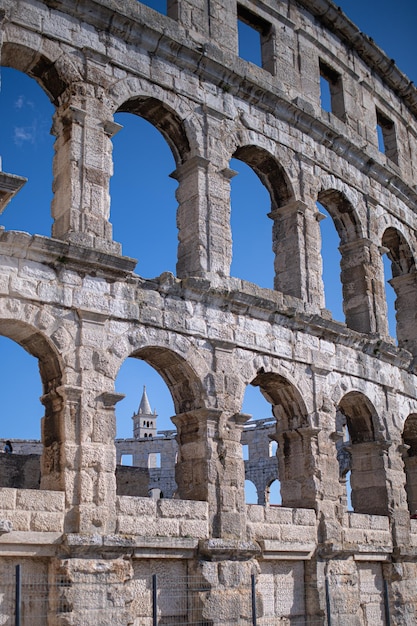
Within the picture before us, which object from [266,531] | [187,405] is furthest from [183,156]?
[266,531]

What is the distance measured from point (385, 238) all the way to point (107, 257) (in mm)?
9187

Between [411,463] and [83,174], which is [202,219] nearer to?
[83,174]

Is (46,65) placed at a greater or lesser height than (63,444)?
greater

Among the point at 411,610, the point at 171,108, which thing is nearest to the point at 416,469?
the point at 411,610

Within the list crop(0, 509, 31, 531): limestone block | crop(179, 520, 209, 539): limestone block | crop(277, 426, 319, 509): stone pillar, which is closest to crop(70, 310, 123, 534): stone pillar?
crop(0, 509, 31, 531): limestone block

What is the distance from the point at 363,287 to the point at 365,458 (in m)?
3.40

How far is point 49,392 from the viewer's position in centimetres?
1087

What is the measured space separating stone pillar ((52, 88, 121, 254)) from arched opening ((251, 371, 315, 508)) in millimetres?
3879

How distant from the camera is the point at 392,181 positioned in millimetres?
18203

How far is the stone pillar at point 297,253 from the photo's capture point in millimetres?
14609

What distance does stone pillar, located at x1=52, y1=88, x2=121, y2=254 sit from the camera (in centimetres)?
1144

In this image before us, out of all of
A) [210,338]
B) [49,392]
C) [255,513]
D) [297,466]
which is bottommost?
[255,513]

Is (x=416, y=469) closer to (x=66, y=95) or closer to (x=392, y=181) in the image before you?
(x=392, y=181)

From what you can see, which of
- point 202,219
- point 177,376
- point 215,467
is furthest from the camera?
point 202,219
